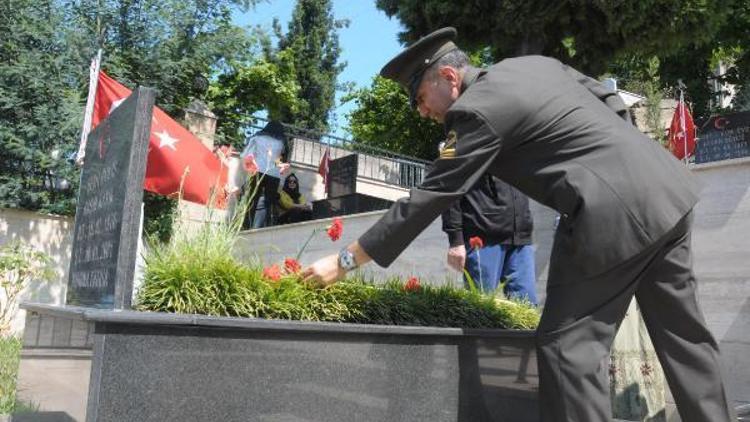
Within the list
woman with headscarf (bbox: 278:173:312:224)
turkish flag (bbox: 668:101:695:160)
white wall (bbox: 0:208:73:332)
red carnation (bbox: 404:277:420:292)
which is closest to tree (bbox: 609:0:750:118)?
turkish flag (bbox: 668:101:695:160)

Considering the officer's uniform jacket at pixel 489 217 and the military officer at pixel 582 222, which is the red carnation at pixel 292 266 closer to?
the military officer at pixel 582 222

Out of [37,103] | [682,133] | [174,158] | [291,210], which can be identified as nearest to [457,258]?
[174,158]

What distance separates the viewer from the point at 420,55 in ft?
8.48

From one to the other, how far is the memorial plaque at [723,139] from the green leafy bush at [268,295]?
440 inches

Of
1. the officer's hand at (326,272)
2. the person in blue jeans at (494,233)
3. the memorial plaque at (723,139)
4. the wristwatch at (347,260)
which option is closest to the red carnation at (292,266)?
the officer's hand at (326,272)

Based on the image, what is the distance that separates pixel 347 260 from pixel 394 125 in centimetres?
2755

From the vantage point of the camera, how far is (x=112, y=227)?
2.53 meters

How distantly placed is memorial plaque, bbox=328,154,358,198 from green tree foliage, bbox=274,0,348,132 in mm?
18415

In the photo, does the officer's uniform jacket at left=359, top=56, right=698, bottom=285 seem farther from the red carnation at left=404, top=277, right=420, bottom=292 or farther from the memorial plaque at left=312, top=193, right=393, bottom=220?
the memorial plaque at left=312, top=193, right=393, bottom=220

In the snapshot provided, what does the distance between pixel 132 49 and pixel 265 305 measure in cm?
932

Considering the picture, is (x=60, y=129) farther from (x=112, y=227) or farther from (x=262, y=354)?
(x=262, y=354)

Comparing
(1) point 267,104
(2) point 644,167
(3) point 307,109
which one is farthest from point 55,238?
(3) point 307,109

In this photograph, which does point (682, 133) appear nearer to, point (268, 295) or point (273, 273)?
point (273, 273)

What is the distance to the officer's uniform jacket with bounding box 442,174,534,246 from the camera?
13.8ft
